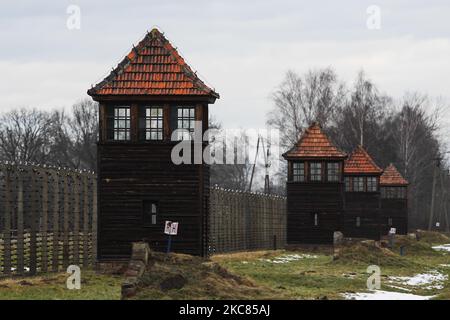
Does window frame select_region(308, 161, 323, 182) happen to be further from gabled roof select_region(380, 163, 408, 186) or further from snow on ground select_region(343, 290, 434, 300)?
gabled roof select_region(380, 163, 408, 186)

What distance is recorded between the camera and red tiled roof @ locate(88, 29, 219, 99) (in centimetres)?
3250

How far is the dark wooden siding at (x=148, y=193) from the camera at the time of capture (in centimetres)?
3244

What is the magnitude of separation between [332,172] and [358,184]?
12980mm

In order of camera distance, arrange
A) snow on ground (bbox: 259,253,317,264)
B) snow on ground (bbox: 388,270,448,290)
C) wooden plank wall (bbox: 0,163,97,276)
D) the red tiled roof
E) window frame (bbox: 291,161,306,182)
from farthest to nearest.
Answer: window frame (bbox: 291,161,306,182)
snow on ground (bbox: 259,253,317,264)
snow on ground (bbox: 388,270,448,290)
the red tiled roof
wooden plank wall (bbox: 0,163,97,276)

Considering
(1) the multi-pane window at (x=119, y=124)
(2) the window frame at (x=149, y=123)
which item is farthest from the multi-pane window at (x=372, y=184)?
(1) the multi-pane window at (x=119, y=124)

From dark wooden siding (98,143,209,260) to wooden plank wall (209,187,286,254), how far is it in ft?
44.7

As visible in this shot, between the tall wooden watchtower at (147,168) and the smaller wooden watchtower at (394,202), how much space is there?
50382mm

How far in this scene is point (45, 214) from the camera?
32.0m

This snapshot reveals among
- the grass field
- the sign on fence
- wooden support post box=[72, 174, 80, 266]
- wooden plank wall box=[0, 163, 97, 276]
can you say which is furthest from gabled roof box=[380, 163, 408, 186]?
the sign on fence

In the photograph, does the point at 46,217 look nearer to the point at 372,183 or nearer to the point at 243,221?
the point at 243,221

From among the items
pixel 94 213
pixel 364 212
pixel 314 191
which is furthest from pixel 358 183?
pixel 94 213
